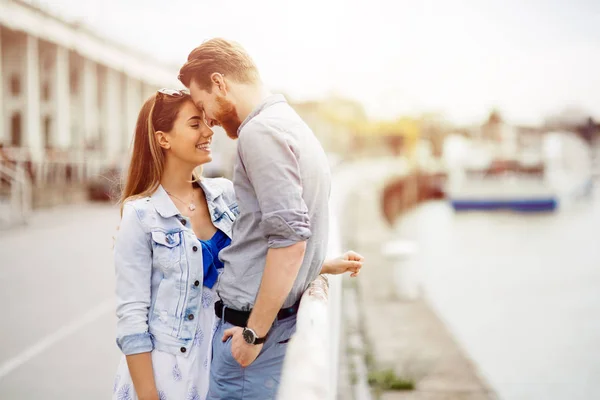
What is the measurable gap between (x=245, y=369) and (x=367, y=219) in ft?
64.5

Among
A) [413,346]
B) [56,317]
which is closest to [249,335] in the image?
[413,346]

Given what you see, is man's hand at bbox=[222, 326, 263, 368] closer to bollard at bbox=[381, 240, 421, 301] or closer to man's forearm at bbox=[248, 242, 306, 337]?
man's forearm at bbox=[248, 242, 306, 337]

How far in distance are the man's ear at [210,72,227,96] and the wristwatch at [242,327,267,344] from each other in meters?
0.79

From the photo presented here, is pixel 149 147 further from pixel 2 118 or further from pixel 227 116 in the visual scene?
pixel 2 118

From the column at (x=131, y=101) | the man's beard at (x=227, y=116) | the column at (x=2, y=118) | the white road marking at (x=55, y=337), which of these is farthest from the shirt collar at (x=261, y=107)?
the column at (x=131, y=101)

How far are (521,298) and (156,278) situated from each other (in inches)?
737

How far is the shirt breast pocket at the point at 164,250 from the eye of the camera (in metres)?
2.46

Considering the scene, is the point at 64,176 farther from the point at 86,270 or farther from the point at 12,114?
the point at 86,270

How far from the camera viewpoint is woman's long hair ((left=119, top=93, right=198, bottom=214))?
259cm

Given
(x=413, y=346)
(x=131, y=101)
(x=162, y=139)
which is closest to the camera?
(x=162, y=139)

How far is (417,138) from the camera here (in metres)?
92.1

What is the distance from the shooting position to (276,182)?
2029 mm

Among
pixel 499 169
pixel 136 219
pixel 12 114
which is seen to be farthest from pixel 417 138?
pixel 136 219

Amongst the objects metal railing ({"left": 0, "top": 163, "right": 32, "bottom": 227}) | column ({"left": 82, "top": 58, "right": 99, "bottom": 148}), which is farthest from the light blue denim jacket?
column ({"left": 82, "top": 58, "right": 99, "bottom": 148})
